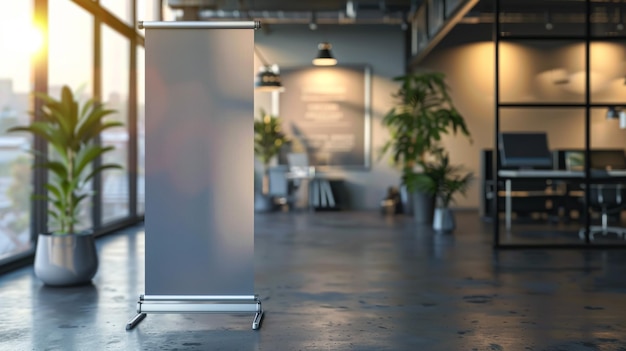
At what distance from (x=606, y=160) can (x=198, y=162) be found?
786 cm

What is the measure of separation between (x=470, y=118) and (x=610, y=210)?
5121 mm

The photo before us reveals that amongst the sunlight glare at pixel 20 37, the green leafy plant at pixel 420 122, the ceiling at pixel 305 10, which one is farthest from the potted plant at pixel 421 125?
the sunlight glare at pixel 20 37

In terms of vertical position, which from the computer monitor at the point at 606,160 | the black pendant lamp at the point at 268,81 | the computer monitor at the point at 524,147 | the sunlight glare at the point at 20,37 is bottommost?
the computer monitor at the point at 606,160

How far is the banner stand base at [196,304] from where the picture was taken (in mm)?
4578

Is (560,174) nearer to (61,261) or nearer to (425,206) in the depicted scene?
(425,206)

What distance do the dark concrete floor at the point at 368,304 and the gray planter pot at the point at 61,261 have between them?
0.12 m

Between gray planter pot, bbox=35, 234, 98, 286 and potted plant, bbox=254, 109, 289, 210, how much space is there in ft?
25.9

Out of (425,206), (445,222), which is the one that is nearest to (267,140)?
(425,206)

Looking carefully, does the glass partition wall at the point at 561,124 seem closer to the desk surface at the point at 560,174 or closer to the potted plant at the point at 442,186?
the desk surface at the point at 560,174

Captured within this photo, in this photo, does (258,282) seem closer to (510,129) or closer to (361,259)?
(361,259)

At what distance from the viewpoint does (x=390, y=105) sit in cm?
1506

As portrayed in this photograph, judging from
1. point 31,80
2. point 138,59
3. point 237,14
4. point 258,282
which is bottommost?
point 258,282

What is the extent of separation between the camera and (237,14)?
528 inches

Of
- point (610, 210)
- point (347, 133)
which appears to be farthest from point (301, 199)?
point (610, 210)
